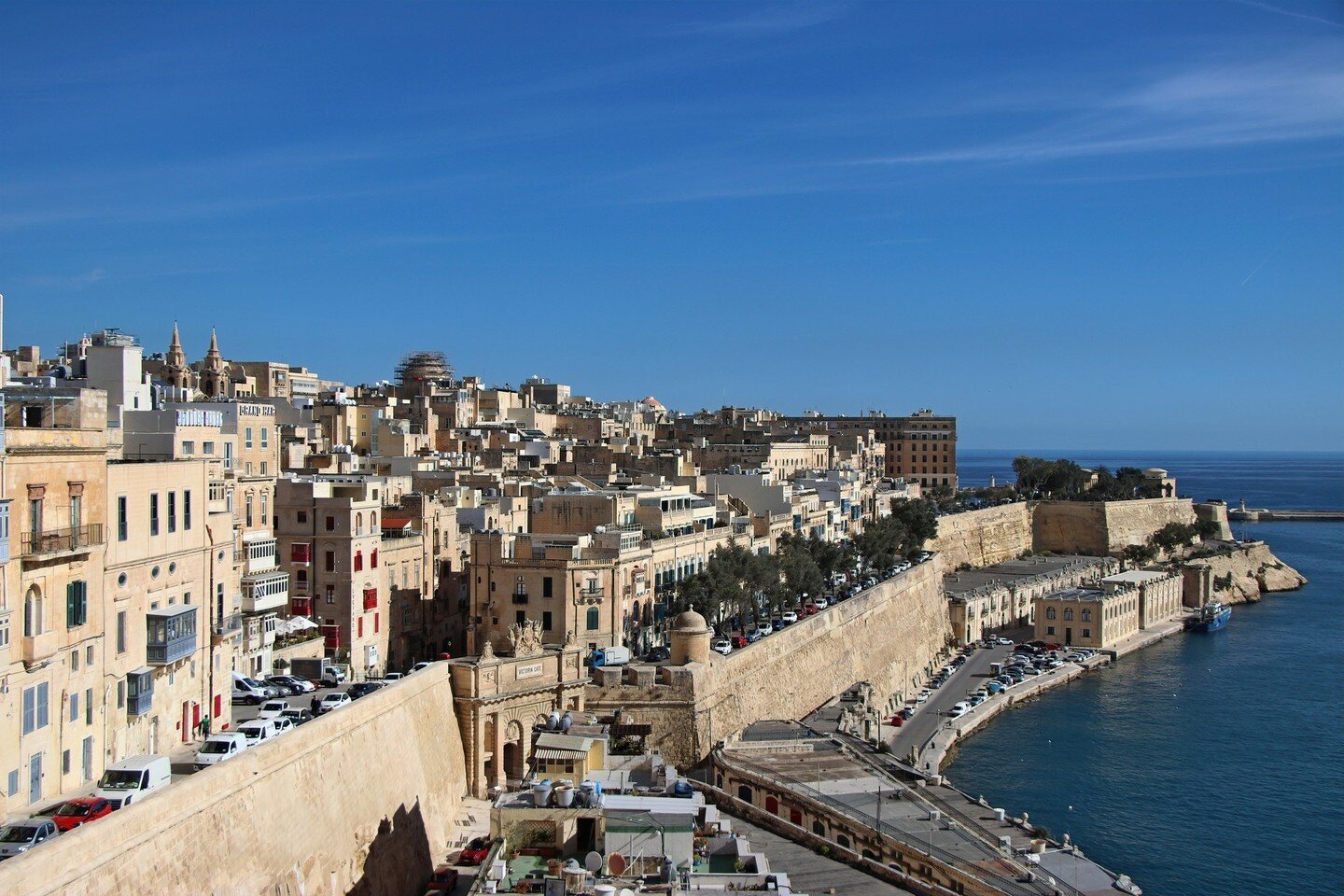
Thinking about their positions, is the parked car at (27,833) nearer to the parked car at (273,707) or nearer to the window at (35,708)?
the window at (35,708)

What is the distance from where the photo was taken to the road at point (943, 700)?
32.2 meters

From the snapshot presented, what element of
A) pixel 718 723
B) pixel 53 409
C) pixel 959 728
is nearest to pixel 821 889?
pixel 718 723

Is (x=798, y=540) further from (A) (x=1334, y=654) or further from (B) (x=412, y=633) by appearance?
(A) (x=1334, y=654)

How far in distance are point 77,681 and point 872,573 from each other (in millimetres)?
33140

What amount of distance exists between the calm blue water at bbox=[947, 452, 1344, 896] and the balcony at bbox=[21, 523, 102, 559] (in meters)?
18.0

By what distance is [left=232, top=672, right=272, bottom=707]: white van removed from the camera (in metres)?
21.1

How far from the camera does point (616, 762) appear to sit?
64.4 feet

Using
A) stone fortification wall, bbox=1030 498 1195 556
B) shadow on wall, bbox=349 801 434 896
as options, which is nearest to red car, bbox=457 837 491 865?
shadow on wall, bbox=349 801 434 896

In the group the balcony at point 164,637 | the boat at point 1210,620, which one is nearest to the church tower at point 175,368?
the balcony at point 164,637

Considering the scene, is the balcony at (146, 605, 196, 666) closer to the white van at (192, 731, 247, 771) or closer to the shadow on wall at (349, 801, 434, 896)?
the white van at (192, 731, 247, 771)

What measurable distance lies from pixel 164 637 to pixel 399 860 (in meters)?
4.00

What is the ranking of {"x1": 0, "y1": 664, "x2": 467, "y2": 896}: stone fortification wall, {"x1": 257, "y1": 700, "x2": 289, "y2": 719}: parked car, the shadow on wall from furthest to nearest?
{"x1": 257, "y1": 700, "x2": 289, "y2": 719}: parked car < the shadow on wall < {"x1": 0, "y1": 664, "x2": 467, "y2": 896}: stone fortification wall

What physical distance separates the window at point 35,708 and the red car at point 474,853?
5.85 metres

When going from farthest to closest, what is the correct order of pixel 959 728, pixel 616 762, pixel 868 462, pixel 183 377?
pixel 868 462 → pixel 183 377 → pixel 959 728 → pixel 616 762
